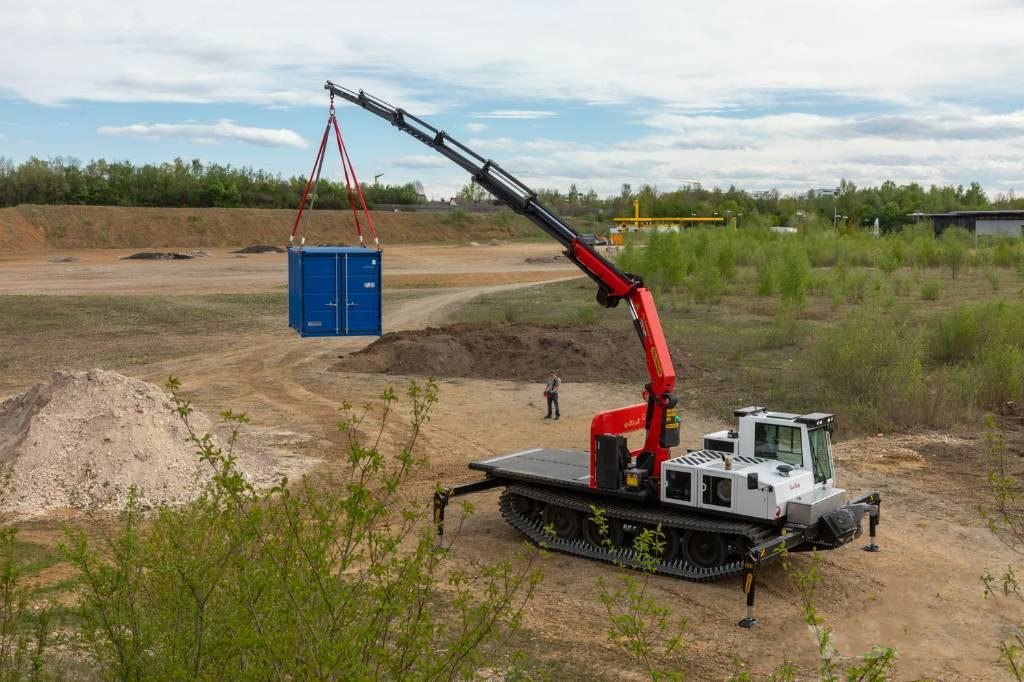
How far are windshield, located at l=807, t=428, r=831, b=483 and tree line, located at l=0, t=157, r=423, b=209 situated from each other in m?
84.5

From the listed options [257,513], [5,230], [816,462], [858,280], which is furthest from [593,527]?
[5,230]

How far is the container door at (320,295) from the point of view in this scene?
1947cm

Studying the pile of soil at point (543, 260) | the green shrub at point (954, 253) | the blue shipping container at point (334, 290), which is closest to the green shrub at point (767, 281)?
the green shrub at point (954, 253)

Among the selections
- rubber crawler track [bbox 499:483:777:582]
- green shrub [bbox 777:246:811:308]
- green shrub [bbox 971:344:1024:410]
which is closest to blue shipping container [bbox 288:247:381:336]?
rubber crawler track [bbox 499:483:777:582]

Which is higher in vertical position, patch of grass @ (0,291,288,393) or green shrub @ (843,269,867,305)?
green shrub @ (843,269,867,305)

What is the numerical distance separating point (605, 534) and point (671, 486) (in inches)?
45.0

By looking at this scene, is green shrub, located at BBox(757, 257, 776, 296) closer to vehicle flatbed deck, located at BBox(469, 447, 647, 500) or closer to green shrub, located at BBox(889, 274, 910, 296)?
green shrub, located at BBox(889, 274, 910, 296)

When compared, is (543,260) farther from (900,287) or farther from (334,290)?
(334,290)

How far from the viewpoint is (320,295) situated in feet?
64.4

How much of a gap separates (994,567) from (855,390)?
9.27 metres

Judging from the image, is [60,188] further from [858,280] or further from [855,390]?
[855,390]

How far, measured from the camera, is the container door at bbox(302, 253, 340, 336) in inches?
766

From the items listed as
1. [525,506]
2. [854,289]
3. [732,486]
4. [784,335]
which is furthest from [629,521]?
[854,289]

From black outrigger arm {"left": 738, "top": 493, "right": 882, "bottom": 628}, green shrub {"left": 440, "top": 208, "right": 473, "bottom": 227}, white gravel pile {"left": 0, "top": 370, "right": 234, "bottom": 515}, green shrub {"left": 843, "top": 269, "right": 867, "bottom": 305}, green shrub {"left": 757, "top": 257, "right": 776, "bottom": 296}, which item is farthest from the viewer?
green shrub {"left": 440, "top": 208, "right": 473, "bottom": 227}
